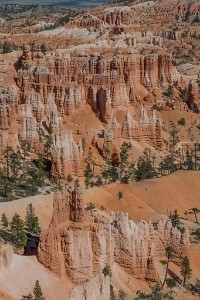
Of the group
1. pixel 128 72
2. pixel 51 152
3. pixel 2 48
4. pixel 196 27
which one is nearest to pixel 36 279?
pixel 51 152

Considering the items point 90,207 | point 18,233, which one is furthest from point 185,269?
point 18,233

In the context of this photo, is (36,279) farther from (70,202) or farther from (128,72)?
(128,72)

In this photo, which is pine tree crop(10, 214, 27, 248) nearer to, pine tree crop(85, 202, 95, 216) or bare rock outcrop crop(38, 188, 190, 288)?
bare rock outcrop crop(38, 188, 190, 288)

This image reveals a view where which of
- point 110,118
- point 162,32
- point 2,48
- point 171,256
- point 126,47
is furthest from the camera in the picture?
point 162,32

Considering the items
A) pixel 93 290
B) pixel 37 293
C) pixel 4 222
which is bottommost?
pixel 4 222

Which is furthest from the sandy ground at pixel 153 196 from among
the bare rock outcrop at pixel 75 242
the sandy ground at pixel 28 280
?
the sandy ground at pixel 28 280

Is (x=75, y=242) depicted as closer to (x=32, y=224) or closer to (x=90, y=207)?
(x=32, y=224)

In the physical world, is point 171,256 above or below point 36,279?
below

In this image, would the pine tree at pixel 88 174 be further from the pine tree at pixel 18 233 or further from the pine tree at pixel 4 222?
the pine tree at pixel 18 233
